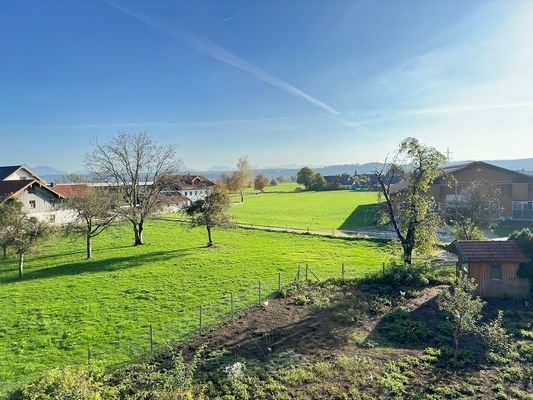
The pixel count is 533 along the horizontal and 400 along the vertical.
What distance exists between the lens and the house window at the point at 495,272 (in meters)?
20.2

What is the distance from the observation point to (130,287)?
2328 centimetres

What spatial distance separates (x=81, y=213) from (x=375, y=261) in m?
26.1

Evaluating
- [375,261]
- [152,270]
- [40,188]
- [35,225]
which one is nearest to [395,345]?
[375,261]

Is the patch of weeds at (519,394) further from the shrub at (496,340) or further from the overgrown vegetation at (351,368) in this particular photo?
the shrub at (496,340)

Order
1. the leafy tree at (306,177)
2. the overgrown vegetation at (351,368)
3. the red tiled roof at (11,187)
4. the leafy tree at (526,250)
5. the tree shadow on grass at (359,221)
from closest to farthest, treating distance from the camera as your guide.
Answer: the overgrown vegetation at (351,368) < the leafy tree at (526,250) < the red tiled roof at (11,187) < the tree shadow on grass at (359,221) < the leafy tree at (306,177)

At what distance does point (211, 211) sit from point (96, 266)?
36.8 ft

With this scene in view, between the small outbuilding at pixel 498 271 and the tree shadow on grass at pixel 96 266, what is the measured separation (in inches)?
918

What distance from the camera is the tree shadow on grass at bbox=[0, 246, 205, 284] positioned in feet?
87.7

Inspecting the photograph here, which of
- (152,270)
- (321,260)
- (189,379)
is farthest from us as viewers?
(321,260)

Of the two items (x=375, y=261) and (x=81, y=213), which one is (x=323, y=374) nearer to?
(x=375, y=261)

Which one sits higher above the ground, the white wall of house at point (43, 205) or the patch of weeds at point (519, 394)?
the white wall of house at point (43, 205)

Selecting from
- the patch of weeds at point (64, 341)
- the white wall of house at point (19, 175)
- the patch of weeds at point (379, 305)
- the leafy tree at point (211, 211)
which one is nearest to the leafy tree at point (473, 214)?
the patch of weeds at point (379, 305)

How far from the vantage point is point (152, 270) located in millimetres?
27609

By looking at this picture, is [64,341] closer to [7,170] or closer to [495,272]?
[495,272]
